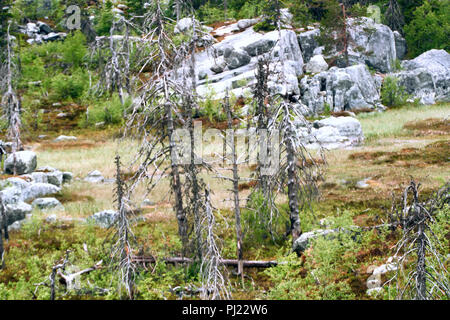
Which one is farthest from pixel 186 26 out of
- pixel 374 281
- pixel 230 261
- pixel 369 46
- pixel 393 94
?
pixel 374 281

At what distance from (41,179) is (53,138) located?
15237 mm

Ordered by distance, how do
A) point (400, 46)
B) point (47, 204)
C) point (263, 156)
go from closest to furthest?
point (263, 156) < point (47, 204) < point (400, 46)

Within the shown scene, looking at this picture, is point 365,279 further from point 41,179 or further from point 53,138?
point 53,138

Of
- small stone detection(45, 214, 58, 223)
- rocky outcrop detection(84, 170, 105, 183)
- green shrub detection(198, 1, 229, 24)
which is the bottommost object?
rocky outcrop detection(84, 170, 105, 183)

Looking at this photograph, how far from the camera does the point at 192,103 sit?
36.0ft

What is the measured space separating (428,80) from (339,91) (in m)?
10.9

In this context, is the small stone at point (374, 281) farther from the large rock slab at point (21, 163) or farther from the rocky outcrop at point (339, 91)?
the rocky outcrop at point (339, 91)

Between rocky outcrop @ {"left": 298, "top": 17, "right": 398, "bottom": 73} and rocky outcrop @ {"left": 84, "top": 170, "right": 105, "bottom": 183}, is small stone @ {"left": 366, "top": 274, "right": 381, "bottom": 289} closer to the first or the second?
rocky outcrop @ {"left": 84, "top": 170, "right": 105, "bottom": 183}

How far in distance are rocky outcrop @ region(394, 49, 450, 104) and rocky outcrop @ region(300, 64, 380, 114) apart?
4.87 m

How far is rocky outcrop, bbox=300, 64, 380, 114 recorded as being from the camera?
40.2m

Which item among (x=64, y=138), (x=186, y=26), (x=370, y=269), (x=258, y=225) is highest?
(x=186, y=26)

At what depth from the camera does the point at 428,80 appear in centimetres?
4397

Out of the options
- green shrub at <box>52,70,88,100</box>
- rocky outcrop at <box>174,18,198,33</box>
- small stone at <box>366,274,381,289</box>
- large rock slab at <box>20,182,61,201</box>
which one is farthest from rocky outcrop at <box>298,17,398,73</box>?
small stone at <box>366,274,381,289</box>

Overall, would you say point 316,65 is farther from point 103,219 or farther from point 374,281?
point 374,281
